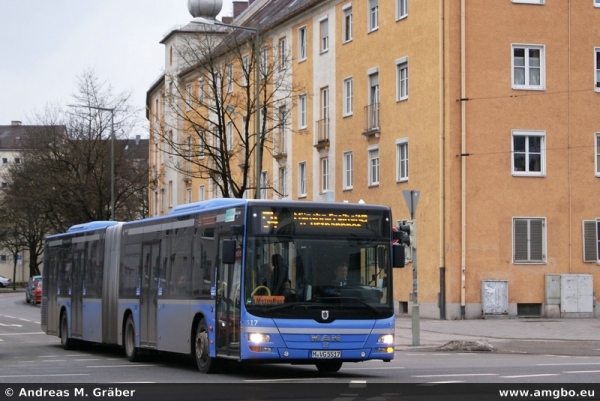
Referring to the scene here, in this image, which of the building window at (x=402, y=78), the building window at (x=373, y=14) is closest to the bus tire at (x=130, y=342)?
the building window at (x=402, y=78)

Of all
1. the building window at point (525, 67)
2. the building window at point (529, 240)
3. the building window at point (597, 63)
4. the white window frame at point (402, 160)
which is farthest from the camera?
the white window frame at point (402, 160)

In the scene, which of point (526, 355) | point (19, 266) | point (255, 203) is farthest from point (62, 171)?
point (19, 266)

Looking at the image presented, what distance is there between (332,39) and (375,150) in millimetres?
6784

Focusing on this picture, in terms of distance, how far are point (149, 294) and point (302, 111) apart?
3256 centimetres

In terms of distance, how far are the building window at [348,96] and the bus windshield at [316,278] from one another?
3151 centimetres

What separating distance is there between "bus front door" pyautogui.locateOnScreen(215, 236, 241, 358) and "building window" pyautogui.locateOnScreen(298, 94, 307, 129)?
35717 mm

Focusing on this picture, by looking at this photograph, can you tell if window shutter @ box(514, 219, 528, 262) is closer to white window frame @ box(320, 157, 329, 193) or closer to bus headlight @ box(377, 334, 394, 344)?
white window frame @ box(320, 157, 329, 193)

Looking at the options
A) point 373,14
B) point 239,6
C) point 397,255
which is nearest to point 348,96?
point 373,14

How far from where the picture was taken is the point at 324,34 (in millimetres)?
51969

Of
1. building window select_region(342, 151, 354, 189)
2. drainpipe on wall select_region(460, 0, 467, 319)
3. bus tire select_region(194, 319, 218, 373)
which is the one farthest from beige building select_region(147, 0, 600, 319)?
bus tire select_region(194, 319, 218, 373)

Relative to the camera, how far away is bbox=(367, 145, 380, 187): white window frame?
46.5 meters

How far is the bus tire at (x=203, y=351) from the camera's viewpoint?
18469 millimetres

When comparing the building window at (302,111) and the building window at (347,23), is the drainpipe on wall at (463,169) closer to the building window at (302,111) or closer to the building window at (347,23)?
the building window at (347,23)
